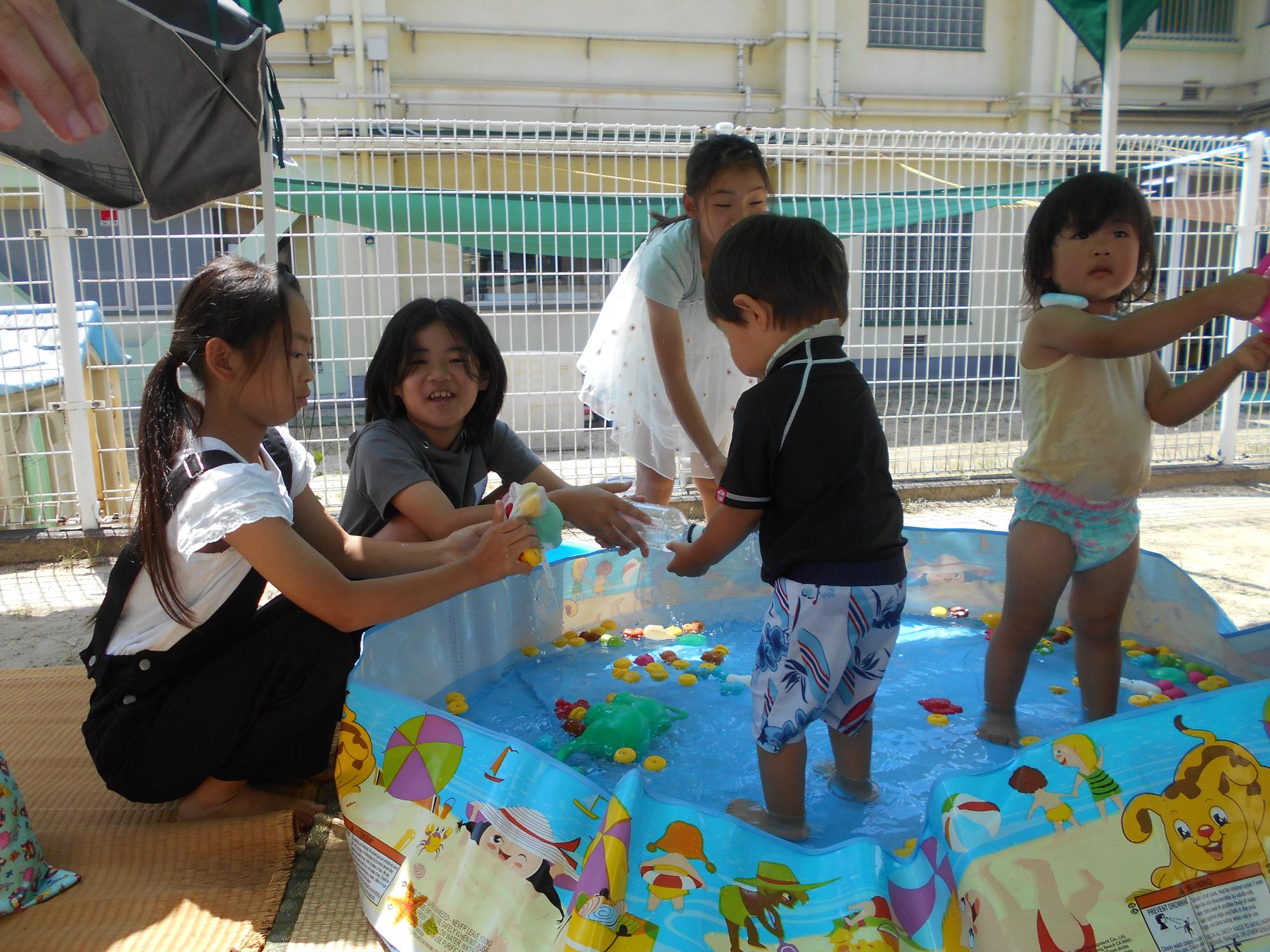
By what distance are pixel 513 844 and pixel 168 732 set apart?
0.83 metres

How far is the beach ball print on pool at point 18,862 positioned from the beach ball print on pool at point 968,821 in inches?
61.8

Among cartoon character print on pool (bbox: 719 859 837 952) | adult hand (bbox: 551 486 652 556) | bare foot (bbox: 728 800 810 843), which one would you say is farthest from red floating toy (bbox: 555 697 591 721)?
cartoon character print on pool (bbox: 719 859 837 952)

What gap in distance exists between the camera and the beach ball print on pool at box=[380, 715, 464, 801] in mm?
1641

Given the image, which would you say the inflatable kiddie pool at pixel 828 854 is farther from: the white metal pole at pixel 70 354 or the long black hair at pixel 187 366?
the white metal pole at pixel 70 354

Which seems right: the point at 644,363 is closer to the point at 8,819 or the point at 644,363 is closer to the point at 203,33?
the point at 203,33

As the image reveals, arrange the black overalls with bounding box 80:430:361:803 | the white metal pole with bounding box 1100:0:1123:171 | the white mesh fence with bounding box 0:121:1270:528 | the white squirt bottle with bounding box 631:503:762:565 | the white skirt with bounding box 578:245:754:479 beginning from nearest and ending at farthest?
1. the black overalls with bounding box 80:430:361:803
2. the white squirt bottle with bounding box 631:503:762:565
3. the white skirt with bounding box 578:245:754:479
4. the white metal pole with bounding box 1100:0:1123:171
5. the white mesh fence with bounding box 0:121:1270:528

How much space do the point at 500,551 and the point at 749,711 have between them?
98 cm

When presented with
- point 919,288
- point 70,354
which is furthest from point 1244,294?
point 70,354

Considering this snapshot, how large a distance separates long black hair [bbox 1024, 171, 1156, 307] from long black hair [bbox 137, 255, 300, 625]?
1706mm

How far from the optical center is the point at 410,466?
243 centimetres

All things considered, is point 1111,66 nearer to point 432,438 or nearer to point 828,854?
point 432,438

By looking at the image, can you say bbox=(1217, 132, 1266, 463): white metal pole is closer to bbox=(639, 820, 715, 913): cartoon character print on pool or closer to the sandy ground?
the sandy ground

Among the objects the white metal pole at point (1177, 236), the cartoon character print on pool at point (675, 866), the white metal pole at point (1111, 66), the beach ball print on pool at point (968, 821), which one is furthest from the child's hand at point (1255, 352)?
the white metal pole at point (1177, 236)

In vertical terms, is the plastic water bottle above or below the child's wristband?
below
